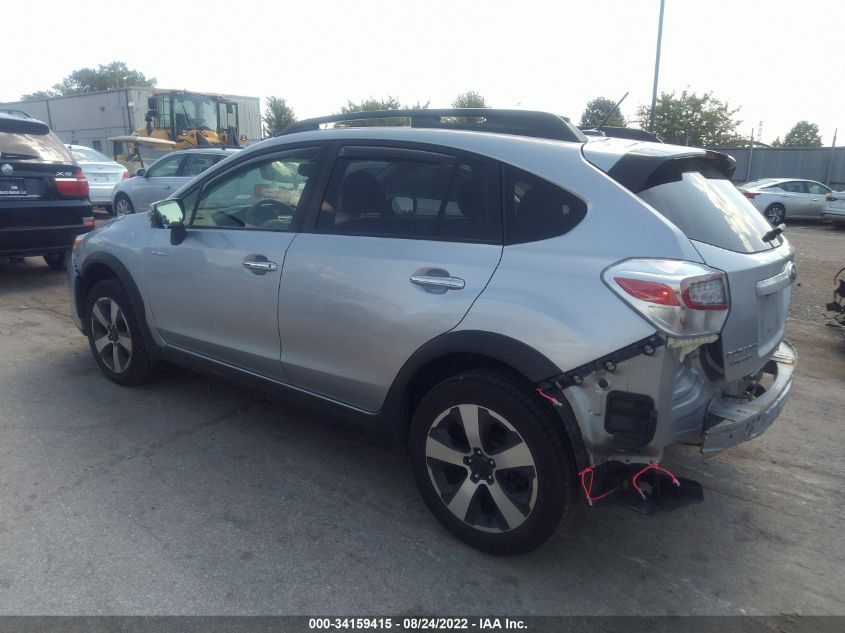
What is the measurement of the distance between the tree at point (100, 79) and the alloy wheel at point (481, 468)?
3908 inches

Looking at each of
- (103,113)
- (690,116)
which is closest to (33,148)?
(103,113)

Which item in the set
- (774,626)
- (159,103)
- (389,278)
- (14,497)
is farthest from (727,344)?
(159,103)

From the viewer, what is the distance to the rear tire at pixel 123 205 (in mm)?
12805

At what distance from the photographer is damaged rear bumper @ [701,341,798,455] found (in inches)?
106

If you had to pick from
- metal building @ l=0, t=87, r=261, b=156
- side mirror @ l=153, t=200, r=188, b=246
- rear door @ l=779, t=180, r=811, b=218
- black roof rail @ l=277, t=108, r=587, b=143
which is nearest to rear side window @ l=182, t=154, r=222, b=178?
side mirror @ l=153, t=200, r=188, b=246

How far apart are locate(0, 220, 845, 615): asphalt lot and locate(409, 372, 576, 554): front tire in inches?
6.5

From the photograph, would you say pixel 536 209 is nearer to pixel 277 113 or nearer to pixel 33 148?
pixel 33 148

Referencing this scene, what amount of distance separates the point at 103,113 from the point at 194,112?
7.43 meters

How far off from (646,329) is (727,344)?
1.44 feet

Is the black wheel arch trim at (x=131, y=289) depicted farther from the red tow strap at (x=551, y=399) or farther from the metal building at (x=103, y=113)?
the metal building at (x=103, y=113)

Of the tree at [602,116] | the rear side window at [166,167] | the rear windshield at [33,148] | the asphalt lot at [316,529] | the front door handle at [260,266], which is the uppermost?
the tree at [602,116]

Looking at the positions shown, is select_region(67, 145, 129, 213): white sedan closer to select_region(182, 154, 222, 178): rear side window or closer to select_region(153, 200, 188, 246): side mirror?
select_region(182, 154, 222, 178): rear side window

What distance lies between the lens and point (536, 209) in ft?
9.39

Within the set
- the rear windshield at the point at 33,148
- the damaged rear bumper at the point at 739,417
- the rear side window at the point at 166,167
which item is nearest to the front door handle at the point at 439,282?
the damaged rear bumper at the point at 739,417
